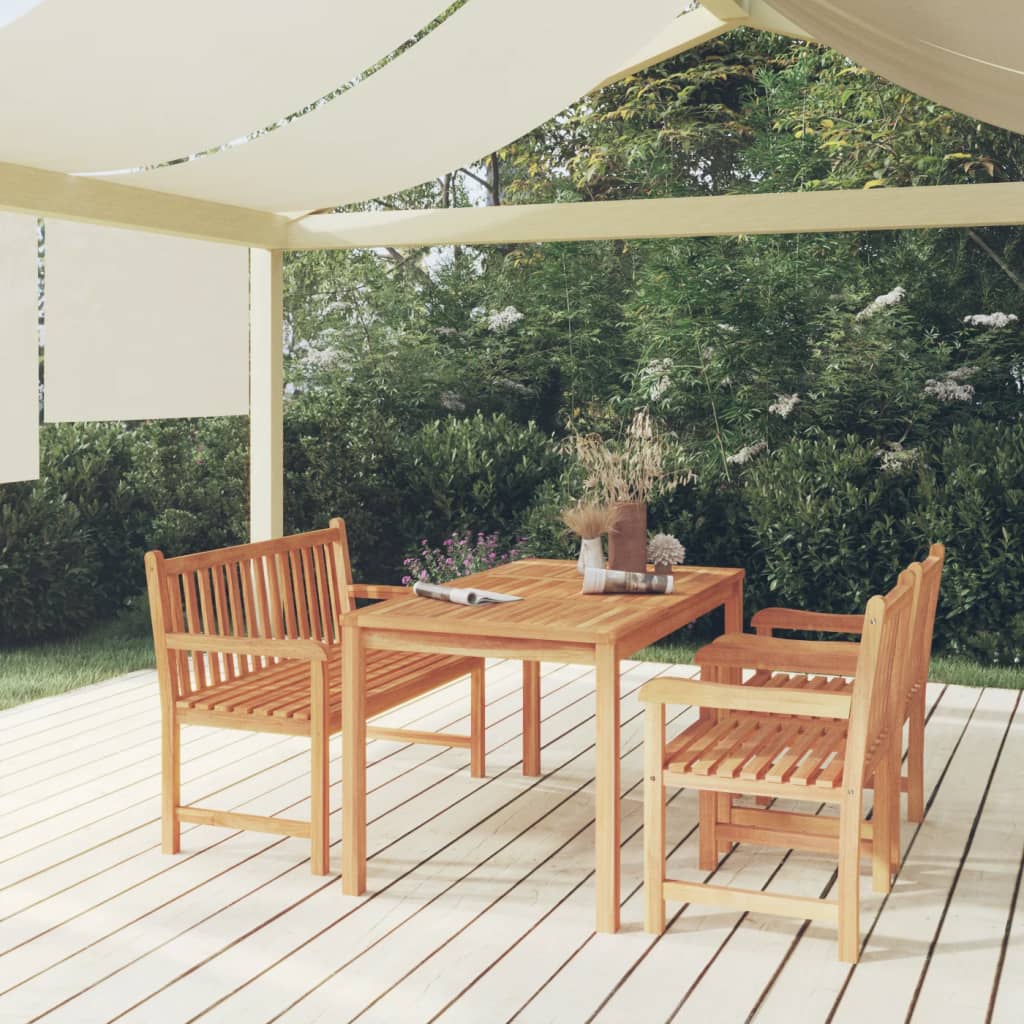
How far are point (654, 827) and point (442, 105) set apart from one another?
2.73m

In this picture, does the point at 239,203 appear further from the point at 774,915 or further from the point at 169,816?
the point at 774,915

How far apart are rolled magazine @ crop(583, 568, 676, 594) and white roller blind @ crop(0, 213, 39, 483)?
7.57 feet

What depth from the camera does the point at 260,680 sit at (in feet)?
14.2

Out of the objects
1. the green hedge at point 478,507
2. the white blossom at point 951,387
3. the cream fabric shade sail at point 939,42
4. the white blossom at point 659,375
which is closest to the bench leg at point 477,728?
the cream fabric shade sail at point 939,42

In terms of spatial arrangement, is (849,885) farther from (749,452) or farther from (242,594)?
(749,452)

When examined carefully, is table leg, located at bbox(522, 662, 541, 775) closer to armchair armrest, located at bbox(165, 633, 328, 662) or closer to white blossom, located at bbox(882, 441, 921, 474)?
armchair armrest, located at bbox(165, 633, 328, 662)

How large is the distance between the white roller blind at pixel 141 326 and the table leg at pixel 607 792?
3026 millimetres

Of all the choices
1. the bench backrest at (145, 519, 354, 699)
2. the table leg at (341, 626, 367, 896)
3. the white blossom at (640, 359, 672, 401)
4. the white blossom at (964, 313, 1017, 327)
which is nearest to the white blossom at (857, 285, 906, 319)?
the white blossom at (964, 313, 1017, 327)

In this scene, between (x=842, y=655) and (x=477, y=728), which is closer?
(x=842, y=655)

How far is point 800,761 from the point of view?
344 centimetres

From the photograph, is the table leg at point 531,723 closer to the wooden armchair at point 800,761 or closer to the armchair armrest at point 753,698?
the wooden armchair at point 800,761

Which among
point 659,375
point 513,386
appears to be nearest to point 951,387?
point 659,375

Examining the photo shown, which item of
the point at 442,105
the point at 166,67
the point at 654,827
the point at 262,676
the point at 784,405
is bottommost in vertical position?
the point at 654,827

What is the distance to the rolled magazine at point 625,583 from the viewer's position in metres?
4.29
